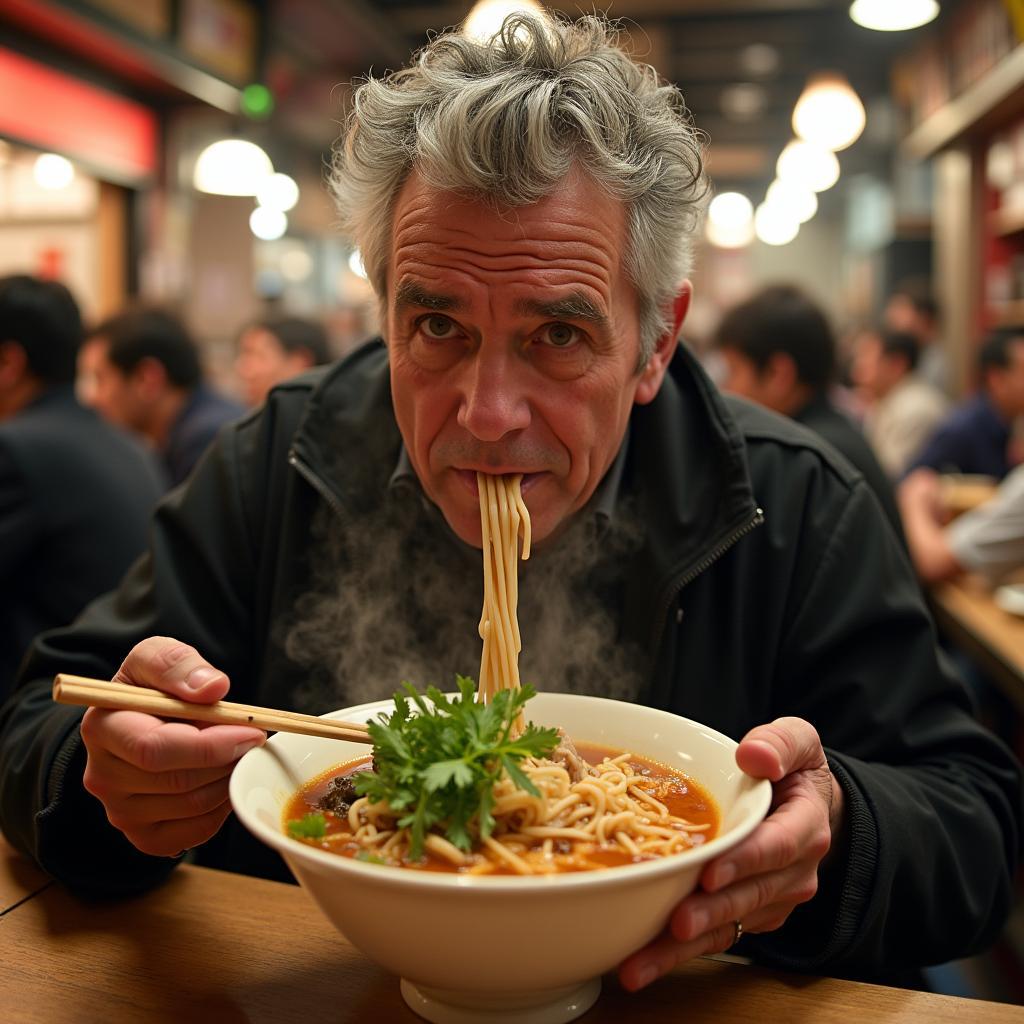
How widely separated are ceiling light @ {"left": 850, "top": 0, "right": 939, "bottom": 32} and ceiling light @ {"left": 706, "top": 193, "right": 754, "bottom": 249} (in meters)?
8.42

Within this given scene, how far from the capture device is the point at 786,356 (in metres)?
4.43

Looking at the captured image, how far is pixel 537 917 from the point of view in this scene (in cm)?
92

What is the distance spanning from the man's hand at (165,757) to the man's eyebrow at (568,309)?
0.66 meters

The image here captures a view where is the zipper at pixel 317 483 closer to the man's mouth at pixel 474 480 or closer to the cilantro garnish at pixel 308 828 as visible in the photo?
the man's mouth at pixel 474 480

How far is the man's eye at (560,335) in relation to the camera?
61.0 inches

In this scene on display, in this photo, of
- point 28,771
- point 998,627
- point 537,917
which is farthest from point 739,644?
point 998,627

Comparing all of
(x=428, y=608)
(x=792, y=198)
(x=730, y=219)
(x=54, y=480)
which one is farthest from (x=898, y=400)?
(x=730, y=219)

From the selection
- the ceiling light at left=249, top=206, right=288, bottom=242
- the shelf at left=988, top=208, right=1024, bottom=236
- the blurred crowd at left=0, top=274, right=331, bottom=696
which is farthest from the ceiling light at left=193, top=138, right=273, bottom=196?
A: the shelf at left=988, top=208, right=1024, bottom=236

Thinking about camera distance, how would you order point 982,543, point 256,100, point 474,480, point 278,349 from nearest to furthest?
point 474,480
point 982,543
point 278,349
point 256,100

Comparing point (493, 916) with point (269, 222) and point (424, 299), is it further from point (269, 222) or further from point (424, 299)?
point (269, 222)

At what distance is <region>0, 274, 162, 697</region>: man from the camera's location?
127 inches

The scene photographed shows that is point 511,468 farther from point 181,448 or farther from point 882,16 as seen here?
point 882,16

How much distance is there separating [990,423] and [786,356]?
2842mm

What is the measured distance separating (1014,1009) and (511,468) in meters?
0.94
